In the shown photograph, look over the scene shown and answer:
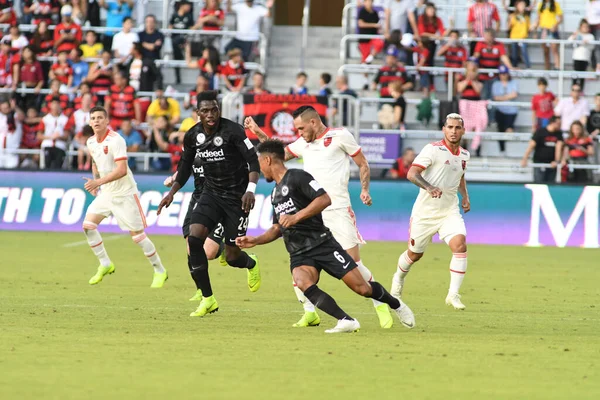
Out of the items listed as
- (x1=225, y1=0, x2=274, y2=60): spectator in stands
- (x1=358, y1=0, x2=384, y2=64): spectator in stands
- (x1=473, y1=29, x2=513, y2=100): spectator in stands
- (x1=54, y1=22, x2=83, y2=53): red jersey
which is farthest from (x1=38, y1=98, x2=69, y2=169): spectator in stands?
(x1=473, y1=29, x2=513, y2=100): spectator in stands

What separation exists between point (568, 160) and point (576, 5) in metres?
7.38

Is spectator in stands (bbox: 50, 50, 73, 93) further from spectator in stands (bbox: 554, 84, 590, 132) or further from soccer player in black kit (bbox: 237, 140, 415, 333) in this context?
soccer player in black kit (bbox: 237, 140, 415, 333)

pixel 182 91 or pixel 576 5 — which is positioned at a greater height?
pixel 576 5

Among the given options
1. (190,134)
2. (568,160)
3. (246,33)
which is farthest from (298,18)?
(190,134)

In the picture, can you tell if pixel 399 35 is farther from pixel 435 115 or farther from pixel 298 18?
pixel 298 18

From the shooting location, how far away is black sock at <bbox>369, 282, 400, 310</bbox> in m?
10.9

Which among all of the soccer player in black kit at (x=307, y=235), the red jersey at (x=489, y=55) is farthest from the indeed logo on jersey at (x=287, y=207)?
the red jersey at (x=489, y=55)

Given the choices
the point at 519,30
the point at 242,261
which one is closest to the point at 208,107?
the point at 242,261

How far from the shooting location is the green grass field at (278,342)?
8055mm

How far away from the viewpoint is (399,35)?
28891 mm

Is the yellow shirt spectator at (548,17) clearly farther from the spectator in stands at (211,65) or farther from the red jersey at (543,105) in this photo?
the spectator in stands at (211,65)

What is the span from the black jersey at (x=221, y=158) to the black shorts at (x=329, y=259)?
2.01 meters

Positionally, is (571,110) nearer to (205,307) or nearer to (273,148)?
(205,307)

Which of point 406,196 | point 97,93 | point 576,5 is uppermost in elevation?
point 576,5
